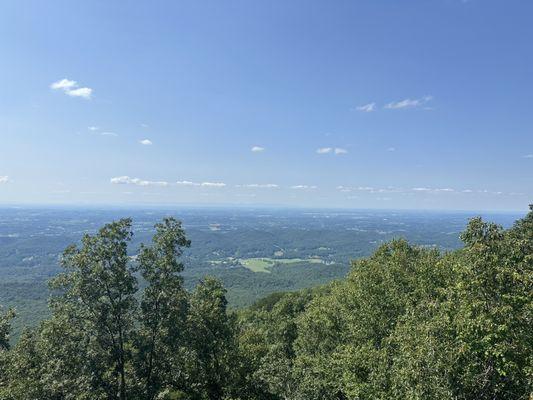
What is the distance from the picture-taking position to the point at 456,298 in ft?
55.0

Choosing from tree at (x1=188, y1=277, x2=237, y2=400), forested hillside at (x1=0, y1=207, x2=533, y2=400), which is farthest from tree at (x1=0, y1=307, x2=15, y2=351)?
tree at (x1=188, y1=277, x2=237, y2=400)

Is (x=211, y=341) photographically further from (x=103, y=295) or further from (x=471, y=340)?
(x=471, y=340)

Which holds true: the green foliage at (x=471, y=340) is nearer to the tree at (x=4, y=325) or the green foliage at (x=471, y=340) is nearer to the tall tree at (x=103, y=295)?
the tall tree at (x=103, y=295)

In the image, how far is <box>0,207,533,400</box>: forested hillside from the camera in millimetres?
14484

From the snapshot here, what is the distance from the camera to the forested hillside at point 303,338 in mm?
14484

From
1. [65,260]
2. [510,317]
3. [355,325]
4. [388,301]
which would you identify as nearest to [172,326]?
[65,260]

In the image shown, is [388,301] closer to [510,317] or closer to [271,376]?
[271,376]

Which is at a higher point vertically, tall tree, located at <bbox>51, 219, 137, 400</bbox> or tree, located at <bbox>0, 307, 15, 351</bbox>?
tall tree, located at <bbox>51, 219, 137, 400</bbox>

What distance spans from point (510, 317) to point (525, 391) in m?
3.20

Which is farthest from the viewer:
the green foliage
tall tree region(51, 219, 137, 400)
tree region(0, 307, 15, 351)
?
tree region(0, 307, 15, 351)

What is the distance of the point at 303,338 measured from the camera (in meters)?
36.2

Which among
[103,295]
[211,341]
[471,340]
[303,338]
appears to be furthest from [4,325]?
[471,340]

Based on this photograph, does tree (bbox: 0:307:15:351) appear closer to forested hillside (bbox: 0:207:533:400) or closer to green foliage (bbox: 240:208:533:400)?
forested hillside (bbox: 0:207:533:400)

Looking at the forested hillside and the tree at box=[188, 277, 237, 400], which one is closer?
the forested hillside
